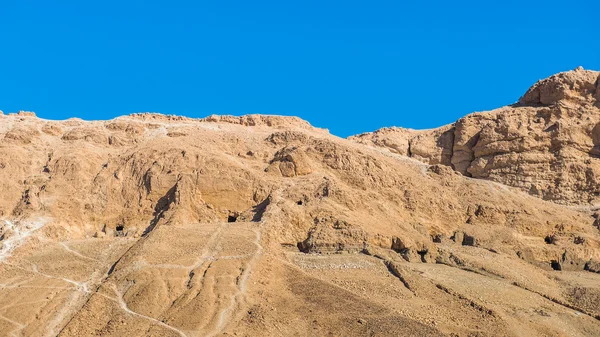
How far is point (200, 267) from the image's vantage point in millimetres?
25203

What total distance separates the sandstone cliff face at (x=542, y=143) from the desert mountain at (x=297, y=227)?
0.34ft

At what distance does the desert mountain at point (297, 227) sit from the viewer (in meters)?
22.6

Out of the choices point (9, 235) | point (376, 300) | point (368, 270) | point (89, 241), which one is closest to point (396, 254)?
point (368, 270)

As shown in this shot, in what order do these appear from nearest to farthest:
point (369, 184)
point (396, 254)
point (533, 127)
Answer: point (396, 254)
point (369, 184)
point (533, 127)

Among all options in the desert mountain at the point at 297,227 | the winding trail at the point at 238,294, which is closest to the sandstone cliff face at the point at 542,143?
the desert mountain at the point at 297,227

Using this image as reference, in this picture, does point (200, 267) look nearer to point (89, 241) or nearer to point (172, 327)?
point (172, 327)

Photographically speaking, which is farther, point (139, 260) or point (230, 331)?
point (139, 260)

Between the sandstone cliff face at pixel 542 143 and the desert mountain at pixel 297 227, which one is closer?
the desert mountain at pixel 297 227

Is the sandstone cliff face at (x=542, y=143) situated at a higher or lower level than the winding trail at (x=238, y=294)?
higher

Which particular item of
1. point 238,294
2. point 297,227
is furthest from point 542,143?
point 238,294

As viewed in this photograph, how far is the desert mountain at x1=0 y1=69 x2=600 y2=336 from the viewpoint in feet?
74.1

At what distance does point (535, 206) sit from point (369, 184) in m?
9.12

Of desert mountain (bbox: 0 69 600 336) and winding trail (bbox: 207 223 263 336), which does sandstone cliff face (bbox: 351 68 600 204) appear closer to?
desert mountain (bbox: 0 69 600 336)

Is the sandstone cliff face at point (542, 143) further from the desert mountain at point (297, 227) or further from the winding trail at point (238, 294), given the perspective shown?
the winding trail at point (238, 294)
